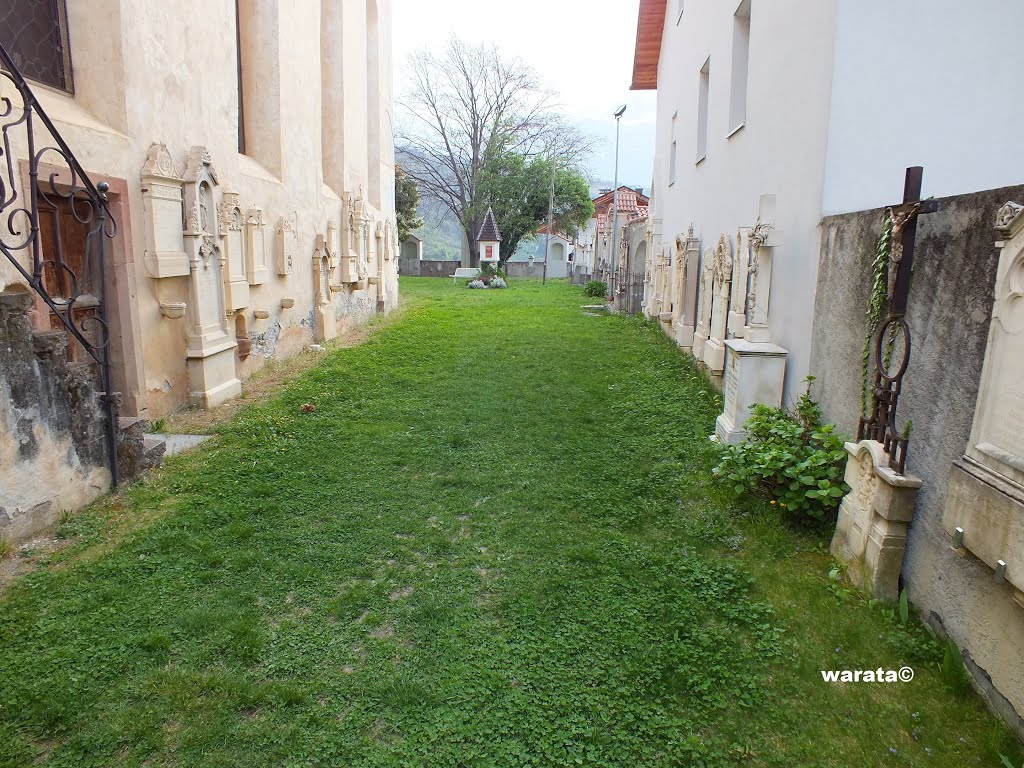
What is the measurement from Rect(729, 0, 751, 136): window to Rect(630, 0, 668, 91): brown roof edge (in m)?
8.40

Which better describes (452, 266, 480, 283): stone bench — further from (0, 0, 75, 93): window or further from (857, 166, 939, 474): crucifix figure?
(857, 166, 939, 474): crucifix figure

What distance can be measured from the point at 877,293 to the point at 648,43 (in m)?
15.8

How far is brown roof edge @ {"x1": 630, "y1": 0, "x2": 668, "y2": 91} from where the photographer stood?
15.6 m

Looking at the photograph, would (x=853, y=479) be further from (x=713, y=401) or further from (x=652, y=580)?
(x=713, y=401)

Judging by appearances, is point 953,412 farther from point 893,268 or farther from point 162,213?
point 162,213

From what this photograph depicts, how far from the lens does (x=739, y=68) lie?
26.4 ft

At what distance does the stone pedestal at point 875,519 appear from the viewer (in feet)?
10.3

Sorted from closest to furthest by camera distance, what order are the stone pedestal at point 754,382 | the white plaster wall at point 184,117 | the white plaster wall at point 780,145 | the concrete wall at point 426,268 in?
the white plaster wall at point 780,145 → the white plaster wall at point 184,117 → the stone pedestal at point 754,382 → the concrete wall at point 426,268

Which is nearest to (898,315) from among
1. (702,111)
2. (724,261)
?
(724,261)

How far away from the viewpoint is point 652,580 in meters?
3.57

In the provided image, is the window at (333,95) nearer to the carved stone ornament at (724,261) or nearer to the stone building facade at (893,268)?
the stone building facade at (893,268)

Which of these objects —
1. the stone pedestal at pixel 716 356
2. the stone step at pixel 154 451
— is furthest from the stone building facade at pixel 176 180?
the stone pedestal at pixel 716 356

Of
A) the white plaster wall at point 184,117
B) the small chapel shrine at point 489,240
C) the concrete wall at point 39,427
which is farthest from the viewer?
the small chapel shrine at point 489,240

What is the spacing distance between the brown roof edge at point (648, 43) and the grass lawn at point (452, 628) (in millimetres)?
13883
